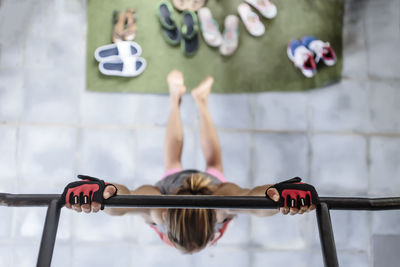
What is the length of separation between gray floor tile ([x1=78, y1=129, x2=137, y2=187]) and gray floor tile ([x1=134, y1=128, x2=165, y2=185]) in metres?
0.04

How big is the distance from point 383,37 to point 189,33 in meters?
1.41

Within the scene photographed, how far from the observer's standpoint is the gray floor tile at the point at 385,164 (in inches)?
99.3

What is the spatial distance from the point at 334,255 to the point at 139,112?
177 centimetres

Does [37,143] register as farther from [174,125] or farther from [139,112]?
[174,125]

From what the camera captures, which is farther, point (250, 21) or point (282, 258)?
point (250, 21)

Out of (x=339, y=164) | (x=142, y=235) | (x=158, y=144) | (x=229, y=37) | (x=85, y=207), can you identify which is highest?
(x=229, y=37)

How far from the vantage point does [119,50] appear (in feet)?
8.01

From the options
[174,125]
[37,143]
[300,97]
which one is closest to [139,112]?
[174,125]

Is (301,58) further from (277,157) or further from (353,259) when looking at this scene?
(353,259)

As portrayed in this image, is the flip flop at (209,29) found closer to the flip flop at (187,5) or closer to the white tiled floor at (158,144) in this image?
the flip flop at (187,5)

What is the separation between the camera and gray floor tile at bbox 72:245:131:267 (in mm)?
2332

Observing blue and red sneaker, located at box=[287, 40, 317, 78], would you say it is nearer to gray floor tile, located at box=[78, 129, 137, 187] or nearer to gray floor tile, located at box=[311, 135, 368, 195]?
gray floor tile, located at box=[311, 135, 368, 195]

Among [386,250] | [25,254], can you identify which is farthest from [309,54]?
[25,254]

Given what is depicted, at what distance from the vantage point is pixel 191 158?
2434mm
